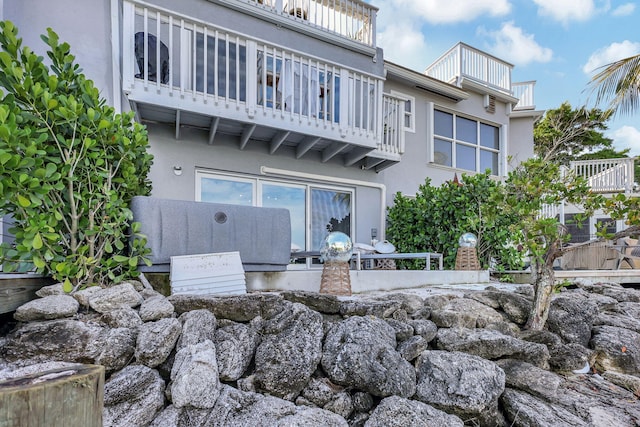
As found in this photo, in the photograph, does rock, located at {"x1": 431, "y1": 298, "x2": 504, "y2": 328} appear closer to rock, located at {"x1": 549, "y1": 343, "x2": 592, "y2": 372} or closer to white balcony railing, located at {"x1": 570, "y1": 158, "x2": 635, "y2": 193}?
rock, located at {"x1": 549, "y1": 343, "x2": 592, "y2": 372}

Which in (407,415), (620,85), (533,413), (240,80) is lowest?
(533,413)

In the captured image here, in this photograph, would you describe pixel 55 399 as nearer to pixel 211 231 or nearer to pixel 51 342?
pixel 51 342

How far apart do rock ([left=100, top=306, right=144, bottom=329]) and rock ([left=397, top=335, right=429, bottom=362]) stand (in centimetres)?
156

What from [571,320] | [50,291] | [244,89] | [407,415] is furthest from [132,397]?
[244,89]

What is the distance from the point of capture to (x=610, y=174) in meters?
12.8

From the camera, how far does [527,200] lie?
2959mm

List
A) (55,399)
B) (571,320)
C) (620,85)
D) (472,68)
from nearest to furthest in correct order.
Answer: (55,399), (571,320), (620,85), (472,68)

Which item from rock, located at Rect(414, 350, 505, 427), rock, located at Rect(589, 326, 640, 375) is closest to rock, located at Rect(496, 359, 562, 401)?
rock, located at Rect(414, 350, 505, 427)

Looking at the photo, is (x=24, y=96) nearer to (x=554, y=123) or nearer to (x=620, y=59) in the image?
(x=620, y=59)

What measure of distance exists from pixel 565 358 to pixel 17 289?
359cm

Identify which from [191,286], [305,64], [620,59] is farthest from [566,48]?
[191,286]

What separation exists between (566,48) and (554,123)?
2.98 m

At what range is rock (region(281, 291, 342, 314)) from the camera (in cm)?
233

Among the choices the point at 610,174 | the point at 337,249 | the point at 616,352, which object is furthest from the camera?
the point at 610,174
